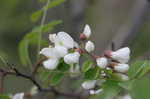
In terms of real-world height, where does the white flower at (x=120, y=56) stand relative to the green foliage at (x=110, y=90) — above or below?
above

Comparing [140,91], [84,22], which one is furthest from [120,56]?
[84,22]

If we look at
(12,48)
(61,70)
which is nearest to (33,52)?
(12,48)

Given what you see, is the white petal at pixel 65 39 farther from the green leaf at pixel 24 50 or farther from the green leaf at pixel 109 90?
the green leaf at pixel 24 50

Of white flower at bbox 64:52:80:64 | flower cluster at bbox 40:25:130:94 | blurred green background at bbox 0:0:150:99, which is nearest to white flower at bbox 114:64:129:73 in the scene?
flower cluster at bbox 40:25:130:94

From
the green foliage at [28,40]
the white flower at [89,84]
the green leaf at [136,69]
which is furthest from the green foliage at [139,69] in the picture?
the green foliage at [28,40]

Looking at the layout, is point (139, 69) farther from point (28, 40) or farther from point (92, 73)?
point (28, 40)
